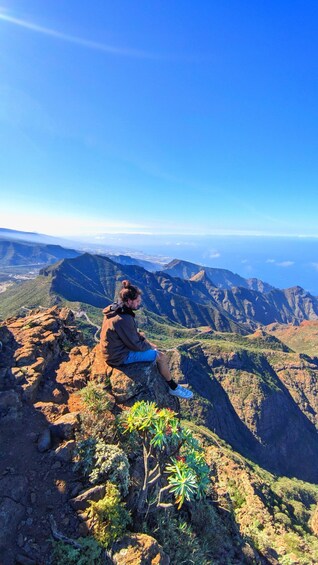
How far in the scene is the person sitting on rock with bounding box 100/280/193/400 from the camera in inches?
304

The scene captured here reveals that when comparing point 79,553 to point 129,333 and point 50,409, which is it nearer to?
point 50,409

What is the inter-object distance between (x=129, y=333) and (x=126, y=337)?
0.51ft

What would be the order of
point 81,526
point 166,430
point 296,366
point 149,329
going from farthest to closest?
1. point 149,329
2. point 296,366
3. point 166,430
4. point 81,526

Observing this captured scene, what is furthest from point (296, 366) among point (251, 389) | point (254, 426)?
point (254, 426)

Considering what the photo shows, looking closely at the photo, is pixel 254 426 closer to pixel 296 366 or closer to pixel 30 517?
pixel 296 366

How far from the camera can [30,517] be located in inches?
201

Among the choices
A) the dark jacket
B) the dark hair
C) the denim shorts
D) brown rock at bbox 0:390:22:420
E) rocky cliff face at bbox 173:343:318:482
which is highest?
the dark hair

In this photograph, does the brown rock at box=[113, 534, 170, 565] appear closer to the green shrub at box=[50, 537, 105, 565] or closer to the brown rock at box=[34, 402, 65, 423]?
the green shrub at box=[50, 537, 105, 565]

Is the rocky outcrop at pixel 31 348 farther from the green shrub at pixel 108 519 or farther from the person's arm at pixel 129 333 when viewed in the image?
the green shrub at pixel 108 519

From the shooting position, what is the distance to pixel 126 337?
780cm

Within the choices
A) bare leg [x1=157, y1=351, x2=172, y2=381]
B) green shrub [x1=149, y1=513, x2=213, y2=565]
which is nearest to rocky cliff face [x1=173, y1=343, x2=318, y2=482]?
bare leg [x1=157, y1=351, x2=172, y2=381]

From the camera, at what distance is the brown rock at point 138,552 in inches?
186

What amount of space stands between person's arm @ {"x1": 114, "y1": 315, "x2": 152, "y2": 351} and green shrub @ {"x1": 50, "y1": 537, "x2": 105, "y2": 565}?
409cm

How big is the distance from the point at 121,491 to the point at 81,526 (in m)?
0.95
